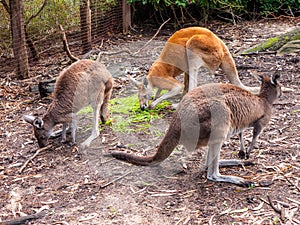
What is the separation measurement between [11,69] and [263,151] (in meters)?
5.39

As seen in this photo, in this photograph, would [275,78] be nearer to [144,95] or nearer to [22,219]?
[144,95]

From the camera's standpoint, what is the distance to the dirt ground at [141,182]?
3160 millimetres

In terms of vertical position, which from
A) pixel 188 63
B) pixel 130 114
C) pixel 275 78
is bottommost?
pixel 130 114

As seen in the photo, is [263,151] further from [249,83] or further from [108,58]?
[108,58]

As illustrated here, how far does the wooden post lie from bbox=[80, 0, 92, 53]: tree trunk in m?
1.79

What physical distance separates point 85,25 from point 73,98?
13.3ft

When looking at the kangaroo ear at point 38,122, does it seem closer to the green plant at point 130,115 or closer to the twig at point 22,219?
the green plant at point 130,115

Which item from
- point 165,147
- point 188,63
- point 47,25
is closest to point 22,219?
point 165,147

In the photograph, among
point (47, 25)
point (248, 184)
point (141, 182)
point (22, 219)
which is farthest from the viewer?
point (47, 25)

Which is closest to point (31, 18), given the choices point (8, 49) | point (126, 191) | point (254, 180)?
point (8, 49)

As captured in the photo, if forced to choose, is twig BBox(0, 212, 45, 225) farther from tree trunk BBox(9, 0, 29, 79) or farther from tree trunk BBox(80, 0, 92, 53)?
tree trunk BBox(80, 0, 92, 53)

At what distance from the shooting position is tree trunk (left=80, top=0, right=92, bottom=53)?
26.5ft

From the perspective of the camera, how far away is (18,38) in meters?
6.93

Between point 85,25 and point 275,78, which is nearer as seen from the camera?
point 275,78
